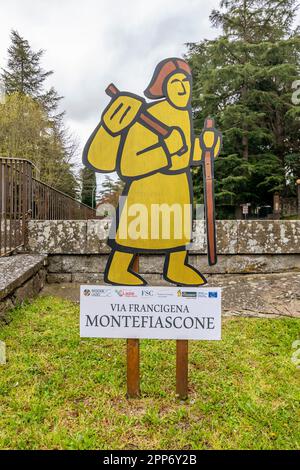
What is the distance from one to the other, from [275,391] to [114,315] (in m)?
1.12

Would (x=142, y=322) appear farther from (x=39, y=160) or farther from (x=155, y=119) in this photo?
(x=39, y=160)

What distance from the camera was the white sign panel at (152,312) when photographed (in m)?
1.86

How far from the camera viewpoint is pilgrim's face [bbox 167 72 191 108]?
1.99 meters

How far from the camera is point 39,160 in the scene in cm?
1507

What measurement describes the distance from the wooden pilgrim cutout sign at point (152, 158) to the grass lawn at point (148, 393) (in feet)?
2.28

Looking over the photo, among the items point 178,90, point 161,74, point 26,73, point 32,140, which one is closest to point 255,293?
point 178,90

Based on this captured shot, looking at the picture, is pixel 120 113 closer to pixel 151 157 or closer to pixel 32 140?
pixel 151 157

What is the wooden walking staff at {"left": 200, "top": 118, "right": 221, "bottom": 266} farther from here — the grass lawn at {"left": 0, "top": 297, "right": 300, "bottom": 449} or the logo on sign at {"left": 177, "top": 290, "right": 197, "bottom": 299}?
the grass lawn at {"left": 0, "top": 297, "right": 300, "bottom": 449}

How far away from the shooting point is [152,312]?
188cm

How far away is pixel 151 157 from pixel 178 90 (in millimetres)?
498

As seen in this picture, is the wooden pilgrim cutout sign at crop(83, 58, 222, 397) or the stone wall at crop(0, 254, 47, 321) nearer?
the wooden pilgrim cutout sign at crop(83, 58, 222, 397)

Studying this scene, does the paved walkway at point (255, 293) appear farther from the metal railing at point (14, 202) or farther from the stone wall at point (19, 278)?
the metal railing at point (14, 202)

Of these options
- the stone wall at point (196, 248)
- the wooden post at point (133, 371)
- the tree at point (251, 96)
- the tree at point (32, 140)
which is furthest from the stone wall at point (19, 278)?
the tree at point (32, 140)

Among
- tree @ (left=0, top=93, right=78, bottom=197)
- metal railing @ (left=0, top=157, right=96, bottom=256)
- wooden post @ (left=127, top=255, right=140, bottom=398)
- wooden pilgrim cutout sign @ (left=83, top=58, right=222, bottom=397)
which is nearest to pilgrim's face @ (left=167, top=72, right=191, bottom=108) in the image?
wooden pilgrim cutout sign @ (left=83, top=58, right=222, bottom=397)
